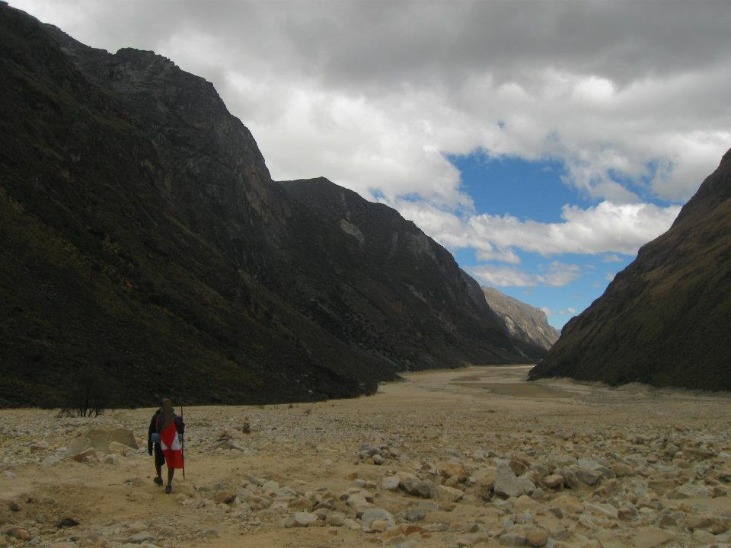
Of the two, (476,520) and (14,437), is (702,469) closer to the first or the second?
(476,520)

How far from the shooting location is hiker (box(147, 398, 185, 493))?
453 inches

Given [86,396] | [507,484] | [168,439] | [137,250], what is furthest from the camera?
[137,250]

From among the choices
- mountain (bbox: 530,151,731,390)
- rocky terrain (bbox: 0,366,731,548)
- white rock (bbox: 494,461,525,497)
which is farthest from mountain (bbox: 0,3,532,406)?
mountain (bbox: 530,151,731,390)

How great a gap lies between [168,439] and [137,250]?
47.1 m

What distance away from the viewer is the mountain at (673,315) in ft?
205

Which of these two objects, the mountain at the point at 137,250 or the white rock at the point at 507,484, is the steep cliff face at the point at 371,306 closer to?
the mountain at the point at 137,250

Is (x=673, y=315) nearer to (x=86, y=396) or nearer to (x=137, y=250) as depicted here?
(x=137, y=250)

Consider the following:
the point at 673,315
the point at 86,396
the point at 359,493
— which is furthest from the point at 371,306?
the point at 359,493

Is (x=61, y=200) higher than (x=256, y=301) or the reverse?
higher

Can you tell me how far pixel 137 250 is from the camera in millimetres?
55219

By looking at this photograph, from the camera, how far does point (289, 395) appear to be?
51062 millimetres

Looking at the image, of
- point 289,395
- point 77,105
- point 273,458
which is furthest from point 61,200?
point 273,458

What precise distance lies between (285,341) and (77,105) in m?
37.4

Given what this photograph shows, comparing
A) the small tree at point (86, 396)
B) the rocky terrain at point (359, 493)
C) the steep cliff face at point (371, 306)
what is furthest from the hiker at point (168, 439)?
the steep cliff face at point (371, 306)
